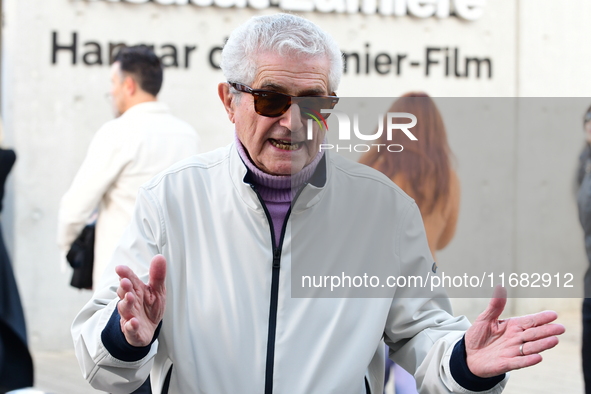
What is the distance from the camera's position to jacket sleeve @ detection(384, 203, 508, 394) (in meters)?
1.95

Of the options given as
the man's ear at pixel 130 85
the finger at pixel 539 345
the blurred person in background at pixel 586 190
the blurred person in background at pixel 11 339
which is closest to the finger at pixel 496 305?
the finger at pixel 539 345

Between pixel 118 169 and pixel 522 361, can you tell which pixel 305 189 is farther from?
pixel 118 169

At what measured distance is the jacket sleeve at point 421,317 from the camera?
1.95 m

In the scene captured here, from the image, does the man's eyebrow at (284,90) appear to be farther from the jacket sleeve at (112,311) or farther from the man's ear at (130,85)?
the man's ear at (130,85)

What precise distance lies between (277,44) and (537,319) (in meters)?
0.87

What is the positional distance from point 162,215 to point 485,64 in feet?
14.8

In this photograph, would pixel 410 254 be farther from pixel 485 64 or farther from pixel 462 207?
pixel 485 64

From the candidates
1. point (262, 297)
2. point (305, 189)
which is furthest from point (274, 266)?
point (305, 189)

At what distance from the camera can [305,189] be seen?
6.36ft

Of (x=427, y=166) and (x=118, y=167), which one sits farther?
(x=118, y=167)

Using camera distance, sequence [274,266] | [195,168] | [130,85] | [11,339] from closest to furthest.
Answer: [274,266], [195,168], [11,339], [130,85]

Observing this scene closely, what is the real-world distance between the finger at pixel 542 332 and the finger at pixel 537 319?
1 cm

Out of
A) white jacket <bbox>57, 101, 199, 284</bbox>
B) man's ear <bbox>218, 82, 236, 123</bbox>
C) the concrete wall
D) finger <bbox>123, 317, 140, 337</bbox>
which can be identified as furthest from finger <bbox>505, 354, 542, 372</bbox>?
the concrete wall

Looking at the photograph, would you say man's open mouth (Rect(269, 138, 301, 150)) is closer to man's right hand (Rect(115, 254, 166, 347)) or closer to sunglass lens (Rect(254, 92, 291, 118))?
sunglass lens (Rect(254, 92, 291, 118))
